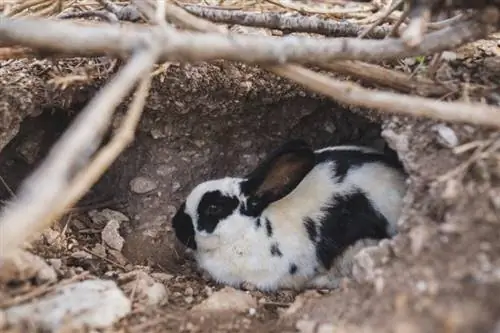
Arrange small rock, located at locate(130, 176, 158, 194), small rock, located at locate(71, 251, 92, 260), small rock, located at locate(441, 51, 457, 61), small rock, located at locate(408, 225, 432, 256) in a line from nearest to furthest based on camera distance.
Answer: small rock, located at locate(408, 225, 432, 256)
small rock, located at locate(441, 51, 457, 61)
small rock, located at locate(71, 251, 92, 260)
small rock, located at locate(130, 176, 158, 194)

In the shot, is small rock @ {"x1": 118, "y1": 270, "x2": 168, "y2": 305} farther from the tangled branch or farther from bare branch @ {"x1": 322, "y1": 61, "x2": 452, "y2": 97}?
bare branch @ {"x1": 322, "y1": 61, "x2": 452, "y2": 97}

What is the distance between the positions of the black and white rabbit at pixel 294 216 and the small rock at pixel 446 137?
74 cm

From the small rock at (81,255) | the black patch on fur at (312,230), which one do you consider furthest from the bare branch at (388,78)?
the small rock at (81,255)

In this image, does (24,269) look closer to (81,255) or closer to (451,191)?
(81,255)

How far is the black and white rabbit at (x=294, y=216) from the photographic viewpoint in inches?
164

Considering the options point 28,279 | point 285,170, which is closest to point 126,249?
point 285,170

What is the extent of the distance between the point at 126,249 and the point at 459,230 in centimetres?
224

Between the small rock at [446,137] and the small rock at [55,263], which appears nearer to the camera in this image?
the small rock at [446,137]

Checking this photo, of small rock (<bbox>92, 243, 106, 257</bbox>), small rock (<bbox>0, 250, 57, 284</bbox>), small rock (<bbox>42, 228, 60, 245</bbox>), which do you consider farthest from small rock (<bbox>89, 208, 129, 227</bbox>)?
small rock (<bbox>0, 250, 57, 284</bbox>)

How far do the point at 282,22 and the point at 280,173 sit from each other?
79cm

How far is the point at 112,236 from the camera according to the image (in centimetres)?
451

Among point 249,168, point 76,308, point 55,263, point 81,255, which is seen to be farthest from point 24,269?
point 249,168

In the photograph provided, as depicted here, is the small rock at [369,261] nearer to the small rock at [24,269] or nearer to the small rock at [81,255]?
the small rock at [24,269]

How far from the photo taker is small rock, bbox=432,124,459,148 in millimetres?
3342
